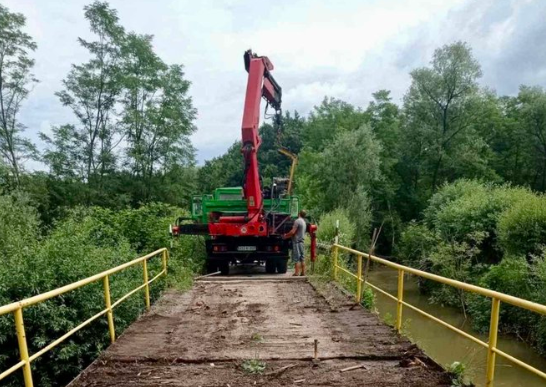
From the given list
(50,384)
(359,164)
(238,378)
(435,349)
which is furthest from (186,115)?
(238,378)

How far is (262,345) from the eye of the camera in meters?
5.85

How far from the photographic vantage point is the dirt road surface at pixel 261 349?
15.5 ft

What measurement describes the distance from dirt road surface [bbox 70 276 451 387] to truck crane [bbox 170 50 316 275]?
12.8 feet

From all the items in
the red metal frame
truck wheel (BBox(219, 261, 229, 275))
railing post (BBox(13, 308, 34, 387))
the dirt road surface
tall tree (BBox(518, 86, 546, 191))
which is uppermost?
tall tree (BBox(518, 86, 546, 191))

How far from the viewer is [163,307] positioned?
27.3ft

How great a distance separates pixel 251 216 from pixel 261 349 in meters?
7.17

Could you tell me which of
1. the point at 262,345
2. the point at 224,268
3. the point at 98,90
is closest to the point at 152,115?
the point at 98,90

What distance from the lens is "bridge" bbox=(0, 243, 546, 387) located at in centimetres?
458

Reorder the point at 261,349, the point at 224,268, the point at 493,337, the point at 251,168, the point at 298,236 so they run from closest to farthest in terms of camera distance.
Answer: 1. the point at 493,337
2. the point at 261,349
3. the point at 298,236
4. the point at 251,168
5. the point at 224,268

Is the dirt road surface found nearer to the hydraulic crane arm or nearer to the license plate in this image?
the license plate

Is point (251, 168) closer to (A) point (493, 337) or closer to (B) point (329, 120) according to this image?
(A) point (493, 337)

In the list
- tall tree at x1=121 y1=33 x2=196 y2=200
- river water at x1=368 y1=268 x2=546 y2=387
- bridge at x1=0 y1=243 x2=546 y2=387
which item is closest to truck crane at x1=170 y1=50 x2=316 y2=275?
river water at x1=368 y1=268 x2=546 y2=387

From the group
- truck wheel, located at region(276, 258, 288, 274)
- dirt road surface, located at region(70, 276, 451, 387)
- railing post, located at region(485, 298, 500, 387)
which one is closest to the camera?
railing post, located at region(485, 298, 500, 387)

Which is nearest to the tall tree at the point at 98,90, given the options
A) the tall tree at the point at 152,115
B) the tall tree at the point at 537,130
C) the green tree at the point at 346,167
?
the tall tree at the point at 152,115
